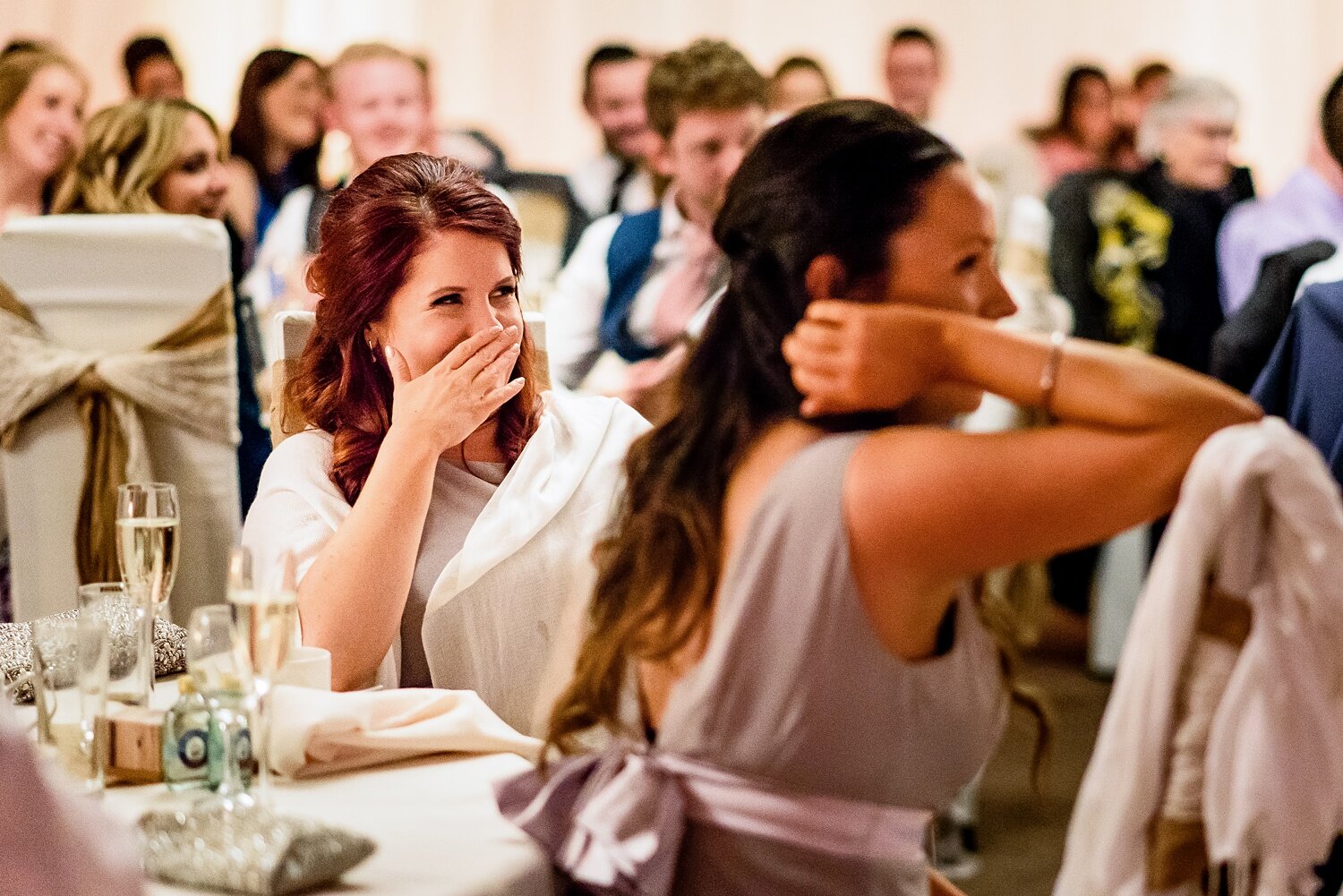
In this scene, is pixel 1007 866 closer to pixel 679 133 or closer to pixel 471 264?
pixel 679 133

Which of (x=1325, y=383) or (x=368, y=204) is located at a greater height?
(x=368, y=204)

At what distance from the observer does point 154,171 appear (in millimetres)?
3285

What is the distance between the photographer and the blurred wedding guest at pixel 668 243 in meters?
3.56

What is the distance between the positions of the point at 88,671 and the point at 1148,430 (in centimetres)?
97

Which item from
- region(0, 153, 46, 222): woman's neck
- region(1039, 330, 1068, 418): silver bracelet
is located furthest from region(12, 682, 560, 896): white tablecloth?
region(0, 153, 46, 222): woman's neck

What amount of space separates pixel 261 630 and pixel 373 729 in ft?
0.78

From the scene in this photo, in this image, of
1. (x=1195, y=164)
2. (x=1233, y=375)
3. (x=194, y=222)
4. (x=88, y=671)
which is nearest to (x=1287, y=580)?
(x=88, y=671)

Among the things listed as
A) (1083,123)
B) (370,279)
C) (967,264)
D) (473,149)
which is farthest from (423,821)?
(1083,123)

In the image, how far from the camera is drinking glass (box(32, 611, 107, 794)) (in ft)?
4.84

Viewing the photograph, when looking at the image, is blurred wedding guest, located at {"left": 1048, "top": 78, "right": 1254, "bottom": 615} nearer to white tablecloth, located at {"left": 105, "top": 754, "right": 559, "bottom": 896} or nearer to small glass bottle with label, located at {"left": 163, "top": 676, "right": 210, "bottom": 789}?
white tablecloth, located at {"left": 105, "top": 754, "right": 559, "bottom": 896}

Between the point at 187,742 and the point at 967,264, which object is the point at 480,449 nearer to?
the point at 187,742

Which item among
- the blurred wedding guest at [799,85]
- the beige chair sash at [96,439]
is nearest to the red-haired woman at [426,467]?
the beige chair sash at [96,439]

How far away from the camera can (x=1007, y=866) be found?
362cm

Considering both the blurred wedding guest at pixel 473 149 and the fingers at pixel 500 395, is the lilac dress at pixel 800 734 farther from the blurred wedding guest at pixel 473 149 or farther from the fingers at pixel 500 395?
the blurred wedding guest at pixel 473 149
